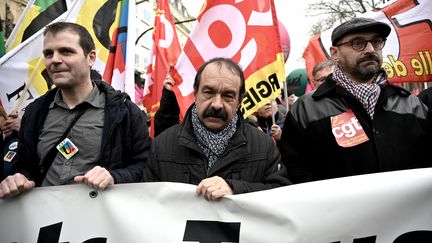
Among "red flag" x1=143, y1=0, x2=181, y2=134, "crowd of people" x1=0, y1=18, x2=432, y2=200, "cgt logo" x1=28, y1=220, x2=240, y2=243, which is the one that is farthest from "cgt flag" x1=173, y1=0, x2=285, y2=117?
"cgt logo" x1=28, y1=220, x2=240, y2=243

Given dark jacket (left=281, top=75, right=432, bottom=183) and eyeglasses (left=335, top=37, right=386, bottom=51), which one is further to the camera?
eyeglasses (left=335, top=37, right=386, bottom=51)

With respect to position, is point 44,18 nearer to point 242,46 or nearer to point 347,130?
point 242,46

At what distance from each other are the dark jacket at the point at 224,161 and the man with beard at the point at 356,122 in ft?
0.33

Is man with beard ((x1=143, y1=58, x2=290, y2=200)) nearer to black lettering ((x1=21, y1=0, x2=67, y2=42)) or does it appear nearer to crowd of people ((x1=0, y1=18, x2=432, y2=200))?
crowd of people ((x1=0, y1=18, x2=432, y2=200))

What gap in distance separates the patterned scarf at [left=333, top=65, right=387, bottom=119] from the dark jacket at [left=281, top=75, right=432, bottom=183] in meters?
0.03

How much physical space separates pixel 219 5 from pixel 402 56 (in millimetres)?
2123

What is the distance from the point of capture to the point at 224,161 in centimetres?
228

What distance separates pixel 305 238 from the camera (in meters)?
2.01

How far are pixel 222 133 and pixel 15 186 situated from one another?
110 centimetres

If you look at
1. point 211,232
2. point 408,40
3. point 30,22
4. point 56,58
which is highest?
point 30,22

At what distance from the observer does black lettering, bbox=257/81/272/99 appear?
3791 mm

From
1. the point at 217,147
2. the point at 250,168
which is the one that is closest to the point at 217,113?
the point at 217,147

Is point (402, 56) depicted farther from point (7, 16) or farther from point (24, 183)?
point (7, 16)

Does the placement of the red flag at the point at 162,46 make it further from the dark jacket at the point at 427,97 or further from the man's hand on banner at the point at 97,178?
the dark jacket at the point at 427,97
